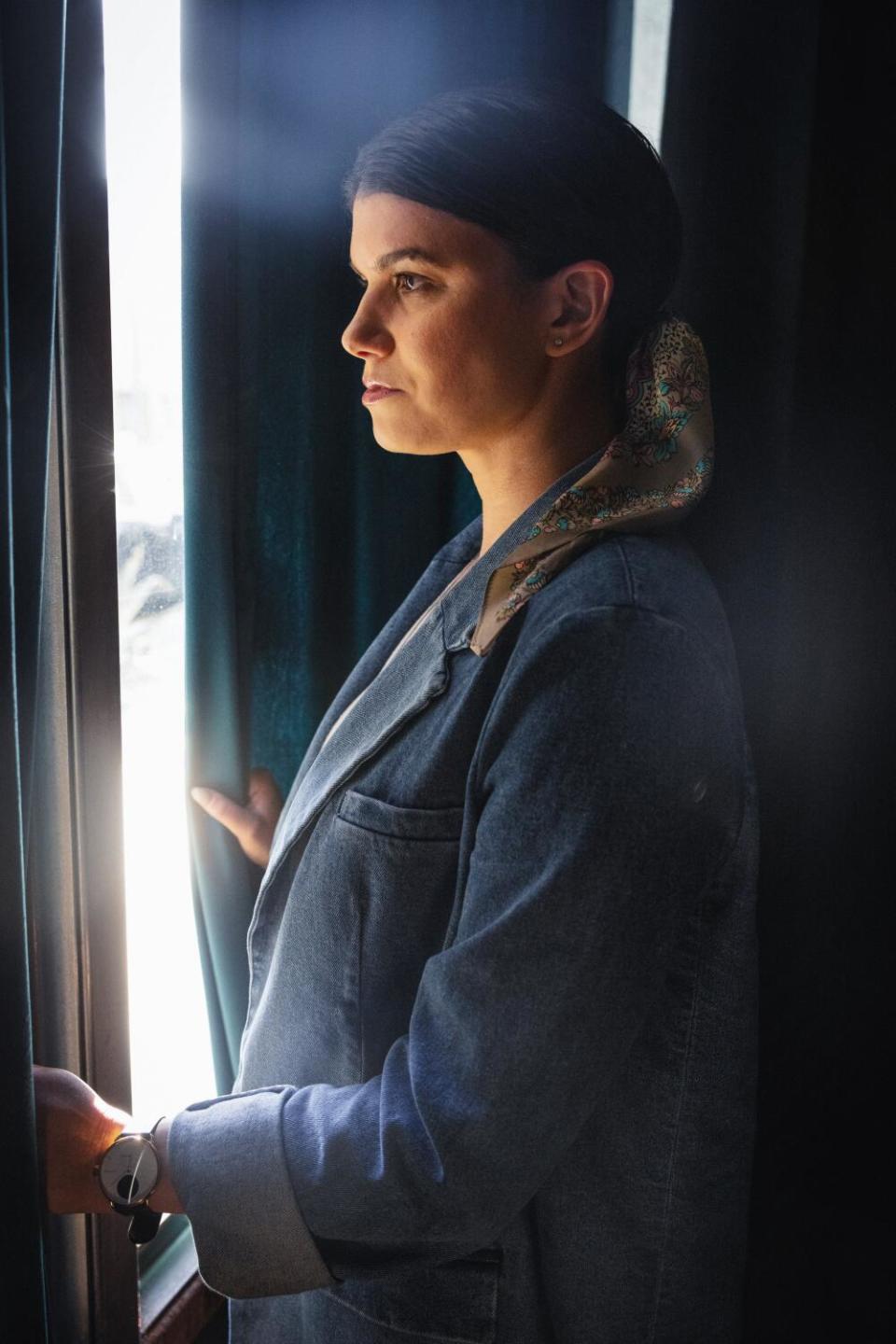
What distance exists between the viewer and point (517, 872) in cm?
64

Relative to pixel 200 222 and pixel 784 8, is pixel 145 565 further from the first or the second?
pixel 784 8

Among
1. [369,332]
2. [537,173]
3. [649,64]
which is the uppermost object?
[649,64]

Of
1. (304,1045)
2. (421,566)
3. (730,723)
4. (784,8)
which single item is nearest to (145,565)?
(421,566)

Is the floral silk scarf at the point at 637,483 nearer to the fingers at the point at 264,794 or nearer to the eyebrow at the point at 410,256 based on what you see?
the eyebrow at the point at 410,256

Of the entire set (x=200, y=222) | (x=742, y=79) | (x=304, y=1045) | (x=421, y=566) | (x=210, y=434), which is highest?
(x=742, y=79)

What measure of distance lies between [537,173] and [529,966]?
627 millimetres

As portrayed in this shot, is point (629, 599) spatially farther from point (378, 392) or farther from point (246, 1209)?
point (246, 1209)

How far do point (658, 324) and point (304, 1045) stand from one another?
0.70 meters

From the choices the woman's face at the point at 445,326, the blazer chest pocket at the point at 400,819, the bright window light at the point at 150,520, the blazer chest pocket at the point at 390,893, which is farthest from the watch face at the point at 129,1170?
the woman's face at the point at 445,326

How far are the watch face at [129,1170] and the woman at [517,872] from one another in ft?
0.05

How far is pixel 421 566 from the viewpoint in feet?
4.60

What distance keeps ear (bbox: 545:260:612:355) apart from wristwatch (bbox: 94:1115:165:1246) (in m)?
0.74

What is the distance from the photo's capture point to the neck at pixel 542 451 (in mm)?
855

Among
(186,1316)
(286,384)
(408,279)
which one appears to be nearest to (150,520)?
(286,384)
